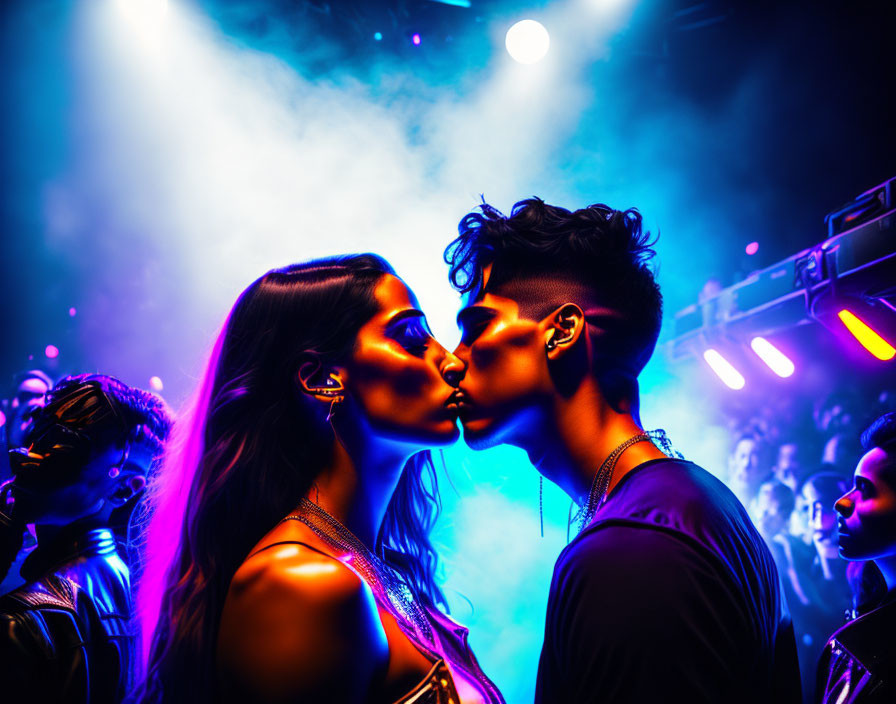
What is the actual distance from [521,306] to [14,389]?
6.15 meters

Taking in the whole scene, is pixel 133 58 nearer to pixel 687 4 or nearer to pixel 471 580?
pixel 687 4

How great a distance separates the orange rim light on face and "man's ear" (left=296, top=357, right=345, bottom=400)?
171 inches

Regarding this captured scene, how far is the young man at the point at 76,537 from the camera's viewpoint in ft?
6.75

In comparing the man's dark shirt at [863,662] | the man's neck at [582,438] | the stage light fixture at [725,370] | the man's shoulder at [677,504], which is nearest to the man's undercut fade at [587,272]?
the man's neck at [582,438]

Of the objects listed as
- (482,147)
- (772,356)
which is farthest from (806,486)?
(482,147)

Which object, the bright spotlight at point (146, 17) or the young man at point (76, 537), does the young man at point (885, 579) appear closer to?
the young man at point (76, 537)

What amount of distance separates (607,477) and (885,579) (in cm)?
248

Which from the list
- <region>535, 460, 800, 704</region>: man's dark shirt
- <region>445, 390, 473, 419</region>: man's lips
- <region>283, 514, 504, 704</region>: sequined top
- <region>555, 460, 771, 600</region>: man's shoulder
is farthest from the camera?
<region>445, 390, 473, 419</region>: man's lips

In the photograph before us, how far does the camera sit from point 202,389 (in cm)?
206

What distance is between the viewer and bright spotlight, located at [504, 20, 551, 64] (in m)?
7.04

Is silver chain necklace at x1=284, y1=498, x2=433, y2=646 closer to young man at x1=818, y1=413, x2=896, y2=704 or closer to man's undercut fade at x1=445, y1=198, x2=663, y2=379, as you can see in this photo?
man's undercut fade at x1=445, y1=198, x2=663, y2=379

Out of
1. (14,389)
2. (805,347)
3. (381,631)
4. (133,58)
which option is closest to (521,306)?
(381,631)

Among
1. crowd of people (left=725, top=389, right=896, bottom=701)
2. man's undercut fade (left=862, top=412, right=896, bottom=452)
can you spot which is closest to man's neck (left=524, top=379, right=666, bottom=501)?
man's undercut fade (left=862, top=412, right=896, bottom=452)

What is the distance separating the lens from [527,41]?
711 centimetres
